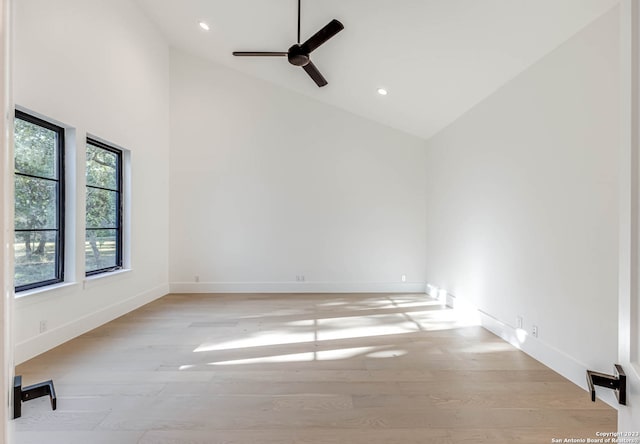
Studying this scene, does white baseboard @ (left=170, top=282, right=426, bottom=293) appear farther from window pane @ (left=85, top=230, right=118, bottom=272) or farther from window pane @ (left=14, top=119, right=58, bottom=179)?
window pane @ (left=14, top=119, right=58, bottom=179)

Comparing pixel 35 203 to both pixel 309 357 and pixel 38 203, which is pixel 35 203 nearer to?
pixel 38 203

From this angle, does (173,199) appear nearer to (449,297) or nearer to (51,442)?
(51,442)

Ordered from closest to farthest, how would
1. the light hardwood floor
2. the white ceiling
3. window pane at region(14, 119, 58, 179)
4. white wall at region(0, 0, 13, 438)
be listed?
white wall at region(0, 0, 13, 438) < the light hardwood floor < the white ceiling < window pane at region(14, 119, 58, 179)

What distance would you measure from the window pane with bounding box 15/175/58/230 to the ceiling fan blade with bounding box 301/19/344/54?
9.38 feet

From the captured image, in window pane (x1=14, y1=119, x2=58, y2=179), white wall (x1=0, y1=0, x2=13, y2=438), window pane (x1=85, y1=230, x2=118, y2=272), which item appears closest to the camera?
white wall (x1=0, y1=0, x2=13, y2=438)

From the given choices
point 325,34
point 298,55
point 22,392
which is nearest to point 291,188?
point 298,55

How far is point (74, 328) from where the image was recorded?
3383 mm

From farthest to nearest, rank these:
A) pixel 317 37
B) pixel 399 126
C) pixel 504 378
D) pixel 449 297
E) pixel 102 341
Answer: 1. pixel 399 126
2. pixel 449 297
3. pixel 102 341
4. pixel 317 37
5. pixel 504 378

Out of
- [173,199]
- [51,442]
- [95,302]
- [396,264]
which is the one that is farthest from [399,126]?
[51,442]

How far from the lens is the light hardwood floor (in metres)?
1.84

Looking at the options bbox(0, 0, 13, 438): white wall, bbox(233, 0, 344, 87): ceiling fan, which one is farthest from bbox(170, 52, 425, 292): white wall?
bbox(0, 0, 13, 438): white wall

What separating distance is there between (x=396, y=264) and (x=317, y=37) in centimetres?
392

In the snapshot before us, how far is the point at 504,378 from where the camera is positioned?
8.16ft

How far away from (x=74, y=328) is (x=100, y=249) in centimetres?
106
